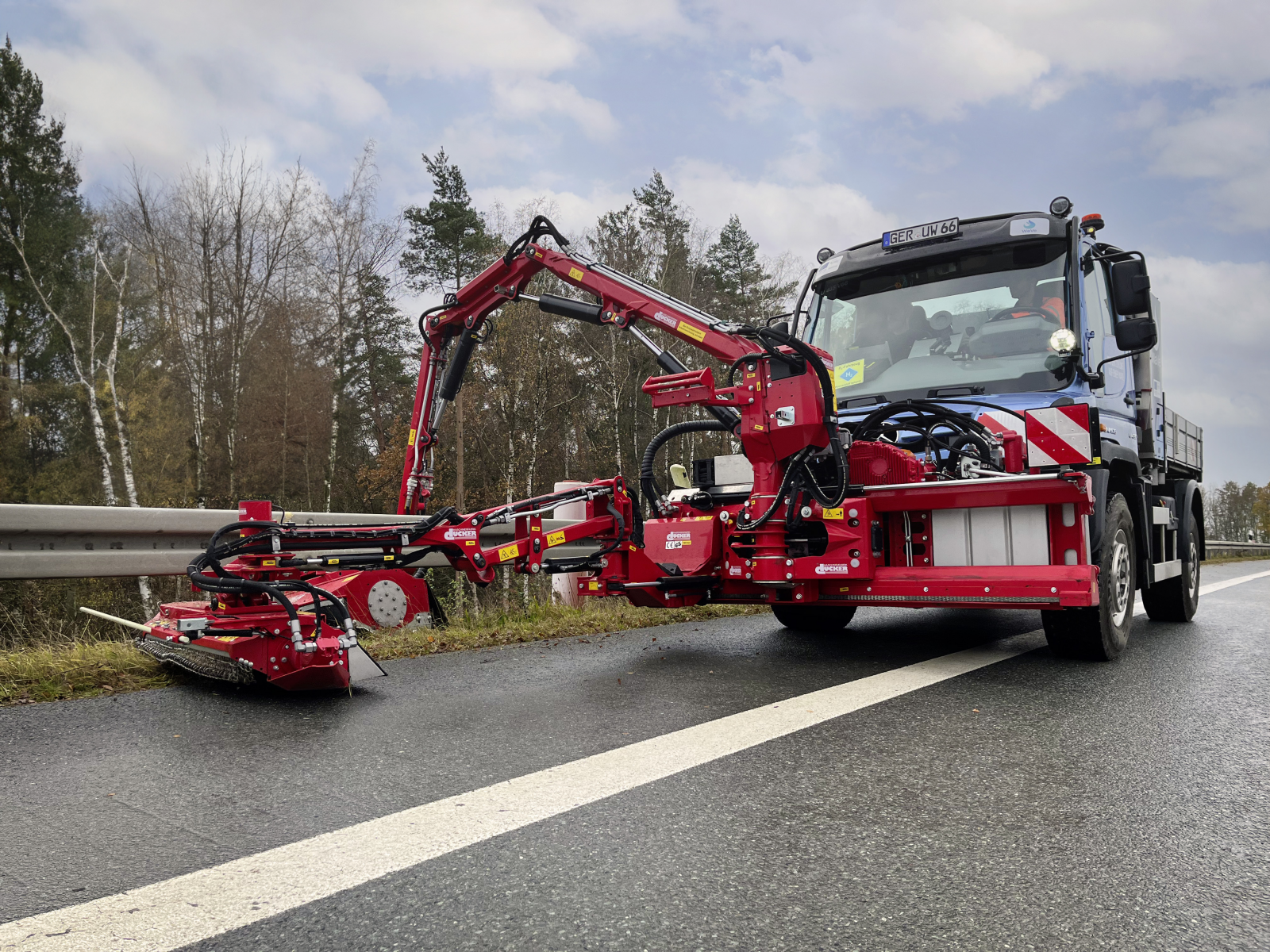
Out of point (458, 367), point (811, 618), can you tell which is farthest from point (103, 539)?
point (811, 618)

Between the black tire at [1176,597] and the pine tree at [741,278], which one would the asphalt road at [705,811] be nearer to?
the black tire at [1176,597]

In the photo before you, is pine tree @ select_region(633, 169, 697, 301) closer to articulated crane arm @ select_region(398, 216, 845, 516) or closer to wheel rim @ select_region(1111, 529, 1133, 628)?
articulated crane arm @ select_region(398, 216, 845, 516)

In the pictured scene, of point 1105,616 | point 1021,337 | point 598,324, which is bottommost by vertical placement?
point 1105,616

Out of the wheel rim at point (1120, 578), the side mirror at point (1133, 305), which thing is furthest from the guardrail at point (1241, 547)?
the wheel rim at point (1120, 578)

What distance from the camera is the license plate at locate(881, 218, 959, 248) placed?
5946mm

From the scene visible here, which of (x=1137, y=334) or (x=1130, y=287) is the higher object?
(x=1130, y=287)

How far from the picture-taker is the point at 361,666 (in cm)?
397

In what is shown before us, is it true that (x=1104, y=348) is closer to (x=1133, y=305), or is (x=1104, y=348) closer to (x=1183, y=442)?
(x=1133, y=305)

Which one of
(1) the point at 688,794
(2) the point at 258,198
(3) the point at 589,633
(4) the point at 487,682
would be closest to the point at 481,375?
(2) the point at 258,198

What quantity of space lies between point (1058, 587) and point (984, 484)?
63 cm

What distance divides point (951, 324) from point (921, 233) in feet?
2.32

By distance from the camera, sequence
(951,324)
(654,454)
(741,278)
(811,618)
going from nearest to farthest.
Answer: (951,324) → (654,454) → (811,618) → (741,278)

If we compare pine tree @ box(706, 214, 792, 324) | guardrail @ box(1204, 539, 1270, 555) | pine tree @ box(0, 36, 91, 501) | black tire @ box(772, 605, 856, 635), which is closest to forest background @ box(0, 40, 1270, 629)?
pine tree @ box(0, 36, 91, 501)

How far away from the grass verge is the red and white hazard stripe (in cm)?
305
